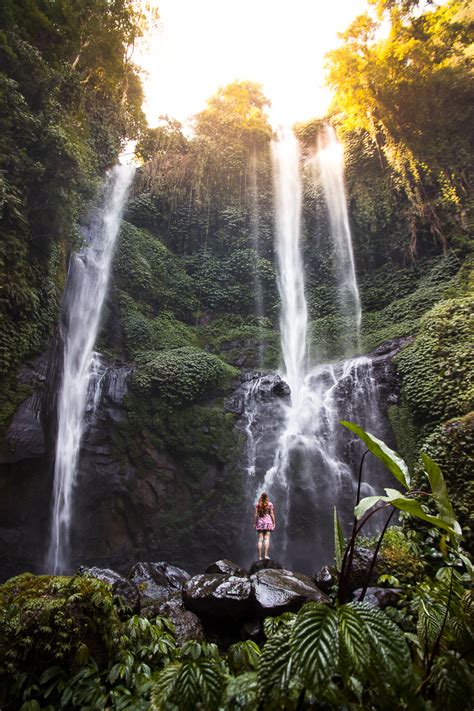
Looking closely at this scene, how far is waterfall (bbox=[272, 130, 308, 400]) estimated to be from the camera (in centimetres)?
1462

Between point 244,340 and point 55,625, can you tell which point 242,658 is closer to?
point 55,625

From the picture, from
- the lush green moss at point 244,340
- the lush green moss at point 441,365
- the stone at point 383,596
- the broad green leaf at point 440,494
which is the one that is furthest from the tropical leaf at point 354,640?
the lush green moss at point 244,340

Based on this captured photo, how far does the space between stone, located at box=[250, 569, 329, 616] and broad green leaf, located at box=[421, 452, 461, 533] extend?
8.76 ft

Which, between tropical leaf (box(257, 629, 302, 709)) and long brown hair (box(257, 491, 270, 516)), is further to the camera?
long brown hair (box(257, 491, 270, 516))

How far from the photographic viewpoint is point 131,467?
10.4 m

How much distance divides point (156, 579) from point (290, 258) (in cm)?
1486

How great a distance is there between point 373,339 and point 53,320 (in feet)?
34.6

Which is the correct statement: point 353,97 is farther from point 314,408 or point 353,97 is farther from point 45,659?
point 45,659

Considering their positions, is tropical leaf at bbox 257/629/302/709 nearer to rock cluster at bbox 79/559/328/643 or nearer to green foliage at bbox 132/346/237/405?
rock cluster at bbox 79/559/328/643

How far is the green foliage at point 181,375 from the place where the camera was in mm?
11648

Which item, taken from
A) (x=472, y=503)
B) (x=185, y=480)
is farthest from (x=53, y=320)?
(x=472, y=503)

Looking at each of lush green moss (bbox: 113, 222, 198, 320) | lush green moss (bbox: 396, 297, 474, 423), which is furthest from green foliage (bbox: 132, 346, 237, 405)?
lush green moss (bbox: 396, 297, 474, 423)

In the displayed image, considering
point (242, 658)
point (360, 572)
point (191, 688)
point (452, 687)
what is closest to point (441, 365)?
point (360, 572)

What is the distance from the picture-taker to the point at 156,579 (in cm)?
572
